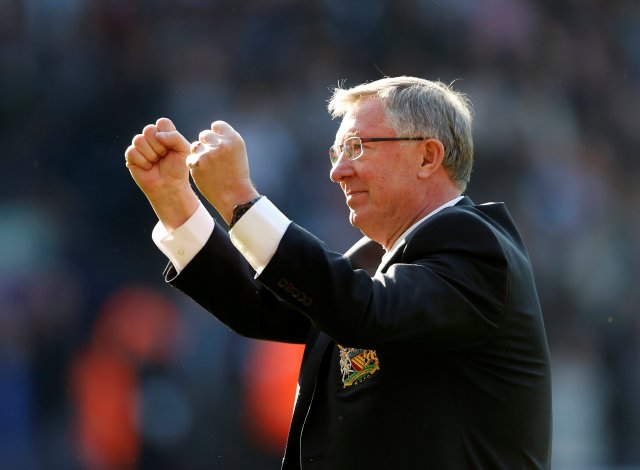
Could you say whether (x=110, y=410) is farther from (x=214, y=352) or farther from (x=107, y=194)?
(x=107, y=194)

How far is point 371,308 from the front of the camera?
2299mm

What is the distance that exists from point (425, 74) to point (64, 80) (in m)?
2.79

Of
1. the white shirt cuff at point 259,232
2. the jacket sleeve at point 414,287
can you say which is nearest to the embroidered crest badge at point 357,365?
Answer: the jacket sleeve at point 414,287

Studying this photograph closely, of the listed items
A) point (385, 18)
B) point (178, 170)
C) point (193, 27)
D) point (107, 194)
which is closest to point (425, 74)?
point (385, 18)

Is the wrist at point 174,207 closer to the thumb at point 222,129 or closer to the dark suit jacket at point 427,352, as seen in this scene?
the thumb at point 222,129

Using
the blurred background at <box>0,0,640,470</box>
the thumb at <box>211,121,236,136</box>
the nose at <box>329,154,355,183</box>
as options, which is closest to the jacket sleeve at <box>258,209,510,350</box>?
→ the thumb at <box>211,121,236,136</box>

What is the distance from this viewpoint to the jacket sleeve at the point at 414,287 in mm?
2291

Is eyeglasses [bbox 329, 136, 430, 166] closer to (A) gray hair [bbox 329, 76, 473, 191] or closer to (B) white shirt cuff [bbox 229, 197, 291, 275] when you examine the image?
(A) gray hair [bbox 329, 76, 473, 191]

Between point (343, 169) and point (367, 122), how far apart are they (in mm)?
146

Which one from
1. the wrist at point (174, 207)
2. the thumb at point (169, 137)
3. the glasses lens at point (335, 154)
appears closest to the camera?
the thumb at point (169, 137)

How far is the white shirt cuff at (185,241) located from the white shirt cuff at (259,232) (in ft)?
1.62

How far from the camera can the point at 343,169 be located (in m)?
2.88

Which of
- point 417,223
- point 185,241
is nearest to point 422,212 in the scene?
point 417,223

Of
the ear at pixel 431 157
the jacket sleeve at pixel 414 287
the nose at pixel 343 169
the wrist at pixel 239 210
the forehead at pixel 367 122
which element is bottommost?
the jacket sleeve at pixel 414 287
